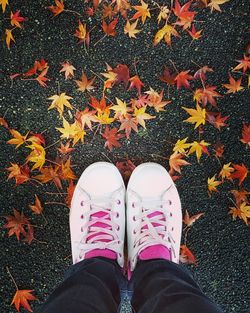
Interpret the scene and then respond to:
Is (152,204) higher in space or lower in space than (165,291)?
lower

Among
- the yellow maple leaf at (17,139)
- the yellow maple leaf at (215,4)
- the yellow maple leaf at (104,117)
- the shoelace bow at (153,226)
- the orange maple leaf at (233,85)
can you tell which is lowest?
the shoelace bow at (153,226)

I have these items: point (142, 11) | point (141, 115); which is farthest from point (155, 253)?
point (142, 11)

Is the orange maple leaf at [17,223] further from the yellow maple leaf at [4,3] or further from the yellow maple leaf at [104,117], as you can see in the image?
the yellow maple leaf at [4,3]

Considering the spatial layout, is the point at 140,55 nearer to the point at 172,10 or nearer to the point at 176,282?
the point at 172,10

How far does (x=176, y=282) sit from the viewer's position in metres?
1.22

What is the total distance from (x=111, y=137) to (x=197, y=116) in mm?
393

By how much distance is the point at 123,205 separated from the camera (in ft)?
5.63

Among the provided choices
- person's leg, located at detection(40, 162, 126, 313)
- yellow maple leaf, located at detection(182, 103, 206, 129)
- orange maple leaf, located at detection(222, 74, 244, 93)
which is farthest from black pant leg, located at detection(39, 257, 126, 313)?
orange maple leaf, located at detection(222, 74, 244, 93)

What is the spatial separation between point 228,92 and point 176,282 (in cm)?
89

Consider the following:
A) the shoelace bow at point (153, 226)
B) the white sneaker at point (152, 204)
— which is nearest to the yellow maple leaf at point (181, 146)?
the white sneaker at point (152, 204)

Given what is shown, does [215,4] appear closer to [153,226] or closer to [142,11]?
[142,11]

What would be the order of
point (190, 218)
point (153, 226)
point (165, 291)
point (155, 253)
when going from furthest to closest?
point (190, 218) → point (153, 226) → point (155, 253) → point (165, 291)

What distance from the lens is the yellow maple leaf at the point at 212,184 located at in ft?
5.67

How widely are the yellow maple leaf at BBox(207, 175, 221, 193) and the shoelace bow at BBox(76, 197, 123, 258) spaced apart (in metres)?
0.44
